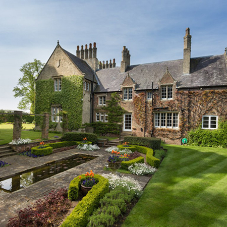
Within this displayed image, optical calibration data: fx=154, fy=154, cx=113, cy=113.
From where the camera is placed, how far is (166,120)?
69.1 ft

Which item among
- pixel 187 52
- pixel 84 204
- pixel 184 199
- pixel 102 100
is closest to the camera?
pixel 84 204

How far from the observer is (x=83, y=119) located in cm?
2397

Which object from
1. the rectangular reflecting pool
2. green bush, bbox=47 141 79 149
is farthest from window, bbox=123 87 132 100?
the rectangular reflecting pool

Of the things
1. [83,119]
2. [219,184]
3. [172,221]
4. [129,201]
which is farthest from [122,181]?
[83,119]

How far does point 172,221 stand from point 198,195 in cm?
246

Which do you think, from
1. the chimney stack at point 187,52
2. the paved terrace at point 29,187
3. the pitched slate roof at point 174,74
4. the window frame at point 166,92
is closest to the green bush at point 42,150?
→ the paved terrace at point 29,187

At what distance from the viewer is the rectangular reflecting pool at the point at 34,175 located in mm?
7652

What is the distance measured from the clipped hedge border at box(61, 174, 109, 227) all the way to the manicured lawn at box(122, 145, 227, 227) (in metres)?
1.25

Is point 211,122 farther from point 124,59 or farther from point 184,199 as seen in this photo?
point 124,59

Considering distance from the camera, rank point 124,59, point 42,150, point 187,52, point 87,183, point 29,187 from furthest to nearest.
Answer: point 124,59 < point 187,52 < point 42,150 < point 29,187 < point 87,183

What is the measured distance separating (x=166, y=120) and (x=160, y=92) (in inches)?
156

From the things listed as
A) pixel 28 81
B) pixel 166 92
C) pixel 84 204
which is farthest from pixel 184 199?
pixel 28 81

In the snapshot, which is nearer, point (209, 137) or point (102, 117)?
point (209, 137)

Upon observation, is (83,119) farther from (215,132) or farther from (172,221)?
(172,221)
